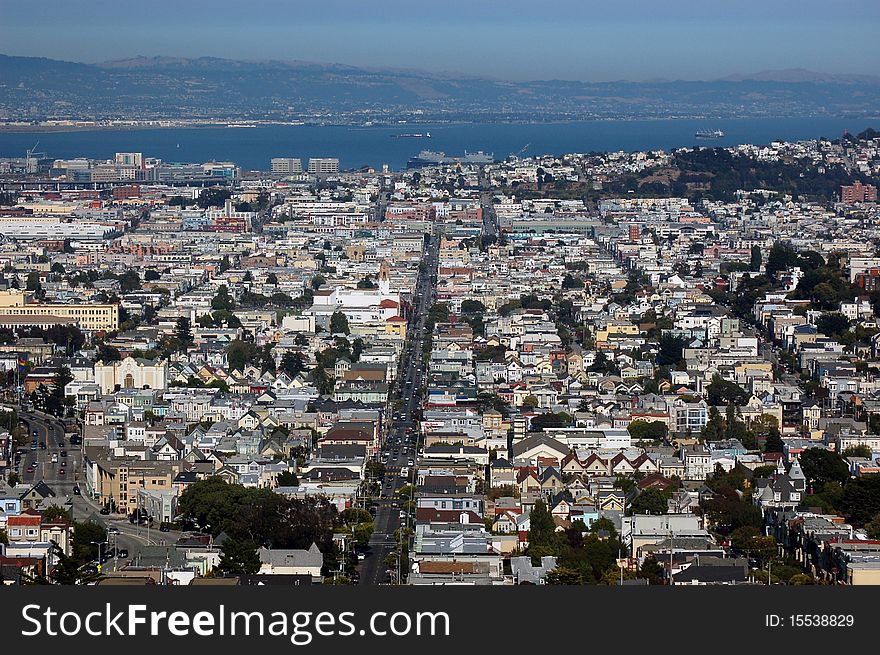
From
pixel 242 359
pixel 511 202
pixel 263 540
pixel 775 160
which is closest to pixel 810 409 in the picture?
pixel 242 359

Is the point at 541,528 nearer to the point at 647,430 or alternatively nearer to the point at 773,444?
the point at 773,444

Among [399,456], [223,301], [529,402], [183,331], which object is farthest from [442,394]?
[223,301]

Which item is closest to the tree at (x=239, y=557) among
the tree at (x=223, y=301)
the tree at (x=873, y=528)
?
the tree at (x=873, y=528)

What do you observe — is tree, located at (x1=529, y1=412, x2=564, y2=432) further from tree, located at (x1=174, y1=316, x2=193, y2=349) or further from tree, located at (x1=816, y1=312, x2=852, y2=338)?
tree, located at (x1=816, y1=312, x2=852, y2=338)

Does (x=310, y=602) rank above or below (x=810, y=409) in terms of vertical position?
above

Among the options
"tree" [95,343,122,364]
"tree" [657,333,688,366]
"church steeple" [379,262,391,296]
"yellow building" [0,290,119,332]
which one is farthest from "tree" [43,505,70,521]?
"church steeple" [379,262,391,296]

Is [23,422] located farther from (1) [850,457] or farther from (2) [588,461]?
(1) [850,457]

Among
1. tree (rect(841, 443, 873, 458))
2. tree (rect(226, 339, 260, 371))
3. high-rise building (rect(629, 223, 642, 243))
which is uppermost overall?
tree (rect(841, 443, 873, 458))
